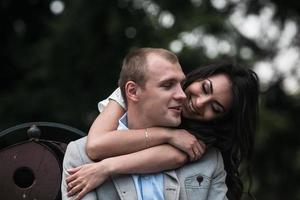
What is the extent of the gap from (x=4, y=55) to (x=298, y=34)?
475cm

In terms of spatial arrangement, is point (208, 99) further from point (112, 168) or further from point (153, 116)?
point (112, 168)

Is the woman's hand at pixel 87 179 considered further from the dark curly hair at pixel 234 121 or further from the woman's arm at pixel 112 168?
the dark curly hair at pixel 234 121

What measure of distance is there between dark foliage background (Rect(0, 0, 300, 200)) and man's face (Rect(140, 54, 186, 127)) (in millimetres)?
5184

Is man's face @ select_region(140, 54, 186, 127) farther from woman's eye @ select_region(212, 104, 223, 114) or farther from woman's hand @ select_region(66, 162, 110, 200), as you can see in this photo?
woman's hand @ select_region(66, 162, 110, 200)

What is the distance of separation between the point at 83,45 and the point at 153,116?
20.0ft

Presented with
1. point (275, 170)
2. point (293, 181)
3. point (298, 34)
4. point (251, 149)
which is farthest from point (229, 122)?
point (293, 181)

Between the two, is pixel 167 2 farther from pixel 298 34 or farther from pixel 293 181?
pixel 293 181

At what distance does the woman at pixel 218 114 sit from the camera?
3180mm

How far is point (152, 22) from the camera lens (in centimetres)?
880

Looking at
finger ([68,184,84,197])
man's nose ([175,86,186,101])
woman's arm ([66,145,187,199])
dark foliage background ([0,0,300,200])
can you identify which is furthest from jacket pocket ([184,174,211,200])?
dark foliage background ([0,0,300,200])

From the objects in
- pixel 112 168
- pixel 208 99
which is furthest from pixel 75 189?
pixel 208 99

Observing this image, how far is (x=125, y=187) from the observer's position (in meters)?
3.04

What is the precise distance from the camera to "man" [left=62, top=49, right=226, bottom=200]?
9.99ft

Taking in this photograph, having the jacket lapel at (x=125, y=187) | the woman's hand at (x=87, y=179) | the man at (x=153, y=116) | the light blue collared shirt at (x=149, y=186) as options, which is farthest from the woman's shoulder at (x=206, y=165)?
the woman's hand at (x=87, y=179)
